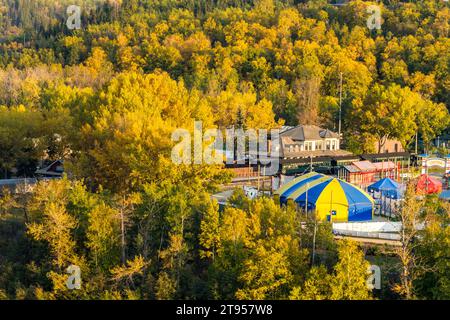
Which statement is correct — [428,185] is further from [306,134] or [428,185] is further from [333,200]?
[306,134]

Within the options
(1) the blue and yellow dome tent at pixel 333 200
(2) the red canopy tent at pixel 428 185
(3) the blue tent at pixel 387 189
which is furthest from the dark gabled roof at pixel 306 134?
(1) the blue and yellow dome tent at pixel 333 200

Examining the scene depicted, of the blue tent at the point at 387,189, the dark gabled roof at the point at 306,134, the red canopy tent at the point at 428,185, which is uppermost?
the dark gabled roof at the point at 306,134

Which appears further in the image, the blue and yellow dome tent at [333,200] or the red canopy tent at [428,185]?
the red canopy tent at [428,185]

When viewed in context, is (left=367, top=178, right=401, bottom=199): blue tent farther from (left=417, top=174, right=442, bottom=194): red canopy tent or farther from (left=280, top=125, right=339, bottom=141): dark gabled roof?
(left=280, top=125, right=339, bottom=141): dark gabled roof

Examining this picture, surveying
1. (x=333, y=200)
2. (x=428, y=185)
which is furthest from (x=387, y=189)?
(x=333, y=200)

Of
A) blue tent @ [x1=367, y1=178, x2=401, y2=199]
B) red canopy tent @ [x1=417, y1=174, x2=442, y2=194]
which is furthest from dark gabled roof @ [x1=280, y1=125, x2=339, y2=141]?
→ blue tent @ [x1=367, y1=178, x2=401, y2=199]

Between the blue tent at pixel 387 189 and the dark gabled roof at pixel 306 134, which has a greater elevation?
the dark gabled roof at pixel 306 134

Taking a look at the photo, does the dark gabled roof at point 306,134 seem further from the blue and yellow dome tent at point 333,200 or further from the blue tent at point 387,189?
the blue and yellow dome tent at point 333,200
